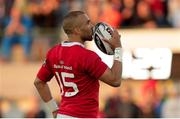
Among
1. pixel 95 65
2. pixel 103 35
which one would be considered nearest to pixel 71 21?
pixel 103 35

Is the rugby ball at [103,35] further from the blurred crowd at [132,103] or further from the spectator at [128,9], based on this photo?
the spectator at [128,9]

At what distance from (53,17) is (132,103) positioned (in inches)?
111

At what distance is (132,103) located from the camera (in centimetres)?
1197

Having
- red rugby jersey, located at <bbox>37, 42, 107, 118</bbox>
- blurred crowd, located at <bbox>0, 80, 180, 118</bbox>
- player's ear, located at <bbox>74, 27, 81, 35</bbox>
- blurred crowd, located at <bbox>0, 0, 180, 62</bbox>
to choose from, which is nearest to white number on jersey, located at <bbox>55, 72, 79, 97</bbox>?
red rugby jersey, located at <bbox>37, 42, 107, 118</bbox>

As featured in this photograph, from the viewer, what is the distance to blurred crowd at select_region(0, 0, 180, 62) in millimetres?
13547

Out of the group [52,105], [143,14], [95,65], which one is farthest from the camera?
[143,14]

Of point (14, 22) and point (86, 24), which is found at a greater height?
point (86, 24)

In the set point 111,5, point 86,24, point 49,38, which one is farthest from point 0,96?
point 86,24

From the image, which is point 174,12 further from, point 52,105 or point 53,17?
point 52,105

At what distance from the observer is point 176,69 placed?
1390 centimetres

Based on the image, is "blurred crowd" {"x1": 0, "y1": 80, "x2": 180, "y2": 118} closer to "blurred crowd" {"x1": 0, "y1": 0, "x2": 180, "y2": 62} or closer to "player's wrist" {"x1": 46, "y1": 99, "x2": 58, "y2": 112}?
"blurred crowd" {"x1": 0, "y1": 0, "x2": 180, "y2": 62}

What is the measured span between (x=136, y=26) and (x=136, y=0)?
1.88ft

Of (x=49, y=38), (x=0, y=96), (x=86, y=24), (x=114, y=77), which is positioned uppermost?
A: (x=86, y=24)

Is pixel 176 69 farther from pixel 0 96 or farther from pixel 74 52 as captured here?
pixel 74 52
